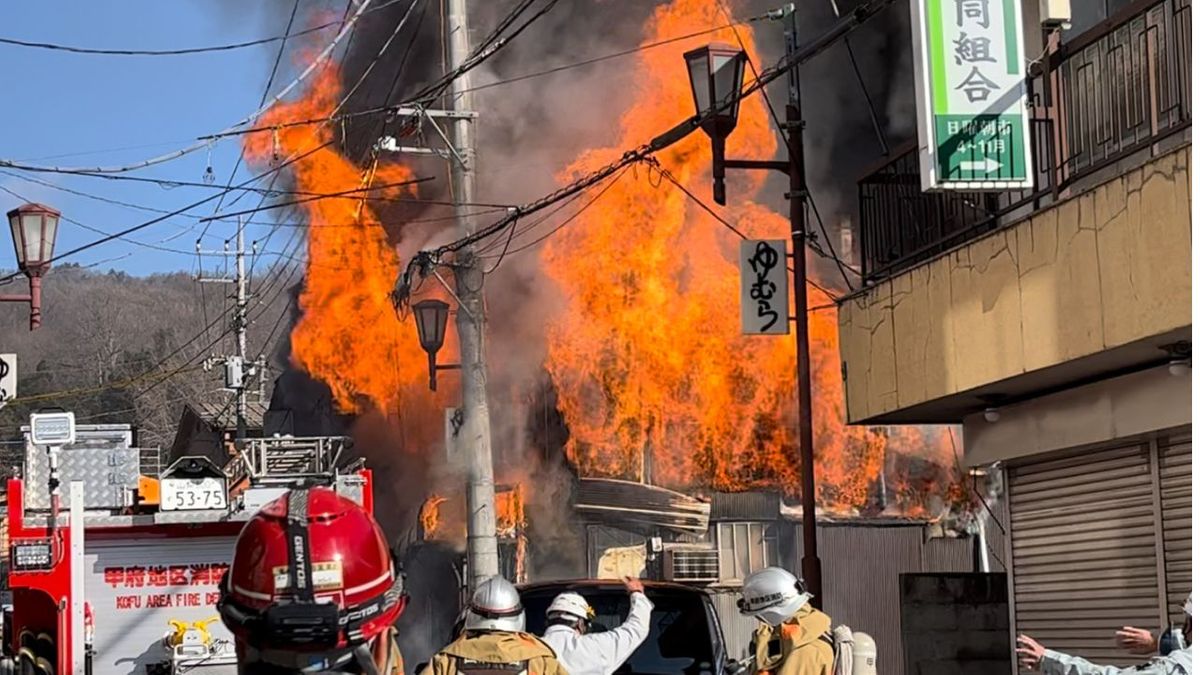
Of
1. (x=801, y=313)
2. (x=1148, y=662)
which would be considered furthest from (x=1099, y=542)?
(x=1148, y=662)

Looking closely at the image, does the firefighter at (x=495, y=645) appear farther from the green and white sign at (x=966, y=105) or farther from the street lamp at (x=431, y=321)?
the street lamp at (x=431, y=321)

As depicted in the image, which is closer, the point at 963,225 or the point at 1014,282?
the point at 1014,282

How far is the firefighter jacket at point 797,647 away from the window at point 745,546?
61.6ft

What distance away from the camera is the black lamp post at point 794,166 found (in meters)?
13.8

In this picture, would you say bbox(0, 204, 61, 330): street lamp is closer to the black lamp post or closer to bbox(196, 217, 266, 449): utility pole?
the black lamp post

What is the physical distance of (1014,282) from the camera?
425 inches

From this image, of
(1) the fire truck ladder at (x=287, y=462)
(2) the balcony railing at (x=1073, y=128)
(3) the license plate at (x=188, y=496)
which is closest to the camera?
(2) the balcony railing at (x=1073, y=128)

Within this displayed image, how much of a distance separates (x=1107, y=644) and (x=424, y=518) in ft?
65.7

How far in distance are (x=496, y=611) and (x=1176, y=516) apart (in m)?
6.30

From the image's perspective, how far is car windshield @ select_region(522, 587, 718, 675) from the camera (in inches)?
401

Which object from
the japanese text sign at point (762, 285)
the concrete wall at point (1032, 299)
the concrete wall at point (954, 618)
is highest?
the japanese text sign at point (762, 285)

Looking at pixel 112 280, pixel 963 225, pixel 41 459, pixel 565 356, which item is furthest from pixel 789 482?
pixel 112 280

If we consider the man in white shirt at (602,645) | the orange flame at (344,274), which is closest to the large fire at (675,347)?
the orange flame at (344,274)

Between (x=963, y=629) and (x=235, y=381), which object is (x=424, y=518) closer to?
(x=235, y=381)
